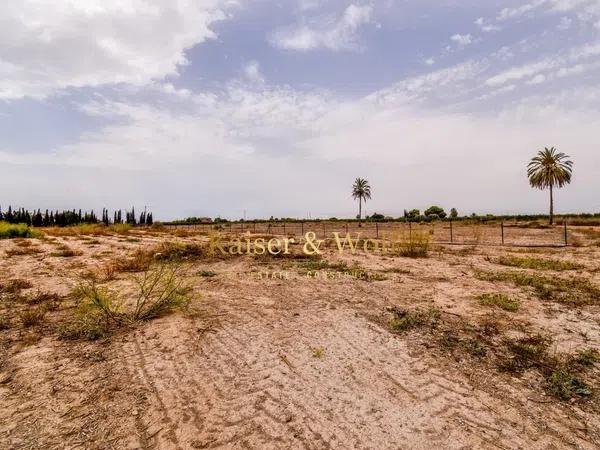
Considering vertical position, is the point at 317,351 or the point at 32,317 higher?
the point at 32,317

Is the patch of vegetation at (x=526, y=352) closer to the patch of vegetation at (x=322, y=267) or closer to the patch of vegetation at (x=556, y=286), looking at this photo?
the patch of vegetation at (x=556, y=286)

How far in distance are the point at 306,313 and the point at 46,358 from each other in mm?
3833

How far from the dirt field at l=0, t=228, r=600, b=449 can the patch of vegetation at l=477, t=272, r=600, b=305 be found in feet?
0.25

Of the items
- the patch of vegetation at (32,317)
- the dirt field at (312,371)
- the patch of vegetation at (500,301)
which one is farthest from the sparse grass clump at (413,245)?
the patch of vegetation at (32,317)

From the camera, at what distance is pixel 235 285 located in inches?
333

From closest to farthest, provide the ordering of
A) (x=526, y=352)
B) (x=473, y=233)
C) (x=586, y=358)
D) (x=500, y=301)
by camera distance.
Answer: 1. (x=586, y=358)
2. (x=526, y=352)
3. (x=500, y=301)
4. (x=473, y=233)

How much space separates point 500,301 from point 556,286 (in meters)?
2.36

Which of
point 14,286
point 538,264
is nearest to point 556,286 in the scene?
point 538,264

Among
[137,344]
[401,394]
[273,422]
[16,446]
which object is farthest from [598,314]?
[16,446]

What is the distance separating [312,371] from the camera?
4172 mm

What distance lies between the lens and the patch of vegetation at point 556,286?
7.08 metres

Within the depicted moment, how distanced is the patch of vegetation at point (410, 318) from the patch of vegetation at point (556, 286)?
2.90 m

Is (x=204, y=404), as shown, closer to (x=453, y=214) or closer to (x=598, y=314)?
(x=598, y=314)

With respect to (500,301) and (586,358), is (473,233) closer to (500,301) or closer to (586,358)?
(500,301)
